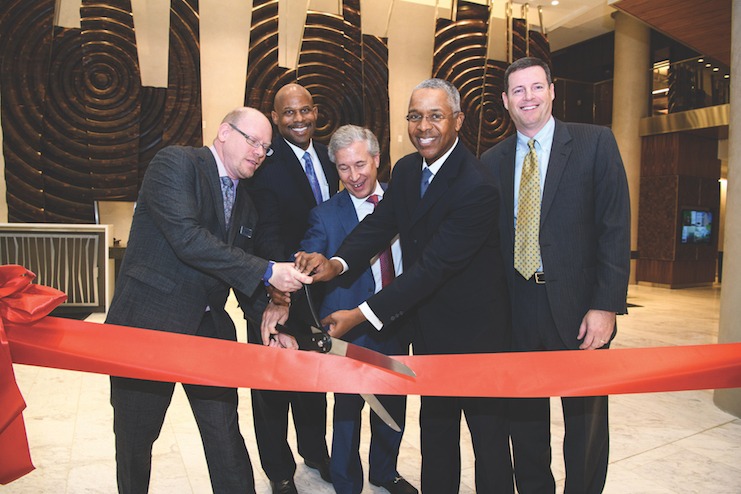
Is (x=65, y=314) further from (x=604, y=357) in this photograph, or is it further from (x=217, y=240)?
(x=604, y=357)

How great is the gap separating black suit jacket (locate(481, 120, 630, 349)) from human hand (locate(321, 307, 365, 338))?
745mm

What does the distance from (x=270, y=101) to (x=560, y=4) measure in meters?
6.43

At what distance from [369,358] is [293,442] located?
186cm

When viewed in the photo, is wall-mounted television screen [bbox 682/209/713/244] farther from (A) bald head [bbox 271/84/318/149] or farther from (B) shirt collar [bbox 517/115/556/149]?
(A) bald head [bbox 271/84/318/149]

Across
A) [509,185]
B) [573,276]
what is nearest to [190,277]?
[509,185]

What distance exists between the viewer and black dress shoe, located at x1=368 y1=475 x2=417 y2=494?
101 inches


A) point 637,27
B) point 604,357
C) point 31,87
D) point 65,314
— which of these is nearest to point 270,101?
point 31,87

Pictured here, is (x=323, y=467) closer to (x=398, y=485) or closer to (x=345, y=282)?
(x=398, y=485)

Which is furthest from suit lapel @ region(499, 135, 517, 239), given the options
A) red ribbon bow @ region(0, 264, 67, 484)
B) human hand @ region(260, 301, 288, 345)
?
red ribbon bow @ region(0, 264, 67, 484)

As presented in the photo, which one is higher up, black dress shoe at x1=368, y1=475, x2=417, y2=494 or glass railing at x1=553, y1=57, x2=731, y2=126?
glass railing at x1=553, y1=57, x2=731, y2=126

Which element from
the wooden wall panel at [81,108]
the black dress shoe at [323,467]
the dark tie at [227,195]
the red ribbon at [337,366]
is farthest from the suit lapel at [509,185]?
the wooden wall panel at [81,108]

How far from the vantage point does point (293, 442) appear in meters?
3.28

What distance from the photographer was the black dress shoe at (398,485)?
8.44 feet

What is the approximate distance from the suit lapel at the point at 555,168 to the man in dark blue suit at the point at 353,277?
718 millimetres
